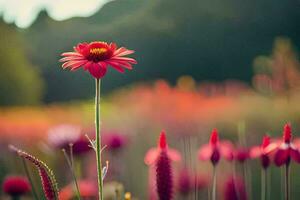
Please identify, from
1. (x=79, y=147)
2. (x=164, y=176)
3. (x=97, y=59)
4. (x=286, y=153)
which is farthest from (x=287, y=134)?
(x=79, y=147)

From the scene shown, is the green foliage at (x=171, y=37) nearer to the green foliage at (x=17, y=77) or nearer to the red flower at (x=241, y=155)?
the green foliage at (x=17, y=77)

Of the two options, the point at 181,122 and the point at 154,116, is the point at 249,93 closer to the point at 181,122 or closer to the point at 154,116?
the point at 154,116

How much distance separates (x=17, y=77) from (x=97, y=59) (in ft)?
22.9

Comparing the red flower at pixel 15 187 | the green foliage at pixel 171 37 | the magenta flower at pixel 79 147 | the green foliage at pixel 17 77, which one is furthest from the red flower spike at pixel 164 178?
the green foliage at pixel 17 77

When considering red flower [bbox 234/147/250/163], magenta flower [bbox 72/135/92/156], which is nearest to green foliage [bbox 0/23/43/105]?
magenta flower [bbox 72/135/92/156]

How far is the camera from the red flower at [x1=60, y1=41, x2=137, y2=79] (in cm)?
102

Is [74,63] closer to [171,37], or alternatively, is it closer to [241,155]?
[241,155]

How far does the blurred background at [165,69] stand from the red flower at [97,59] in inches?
108

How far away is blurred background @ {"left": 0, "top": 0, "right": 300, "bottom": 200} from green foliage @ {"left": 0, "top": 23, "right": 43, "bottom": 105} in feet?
0.05

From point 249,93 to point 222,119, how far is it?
177 cm

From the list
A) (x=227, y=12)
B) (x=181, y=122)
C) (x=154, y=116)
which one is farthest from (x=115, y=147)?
(x=227, y=12)

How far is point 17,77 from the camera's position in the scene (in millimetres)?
7859

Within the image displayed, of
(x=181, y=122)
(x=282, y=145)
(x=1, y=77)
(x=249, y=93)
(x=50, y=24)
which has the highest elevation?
(x=50, y=24)

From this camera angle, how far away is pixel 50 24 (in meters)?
9.01
